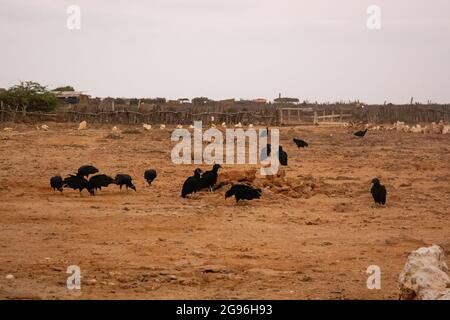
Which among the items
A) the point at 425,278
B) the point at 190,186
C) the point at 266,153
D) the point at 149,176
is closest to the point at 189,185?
the point at 190,186

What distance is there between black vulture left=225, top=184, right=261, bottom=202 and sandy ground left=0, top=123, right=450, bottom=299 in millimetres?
218

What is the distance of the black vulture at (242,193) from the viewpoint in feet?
41.8

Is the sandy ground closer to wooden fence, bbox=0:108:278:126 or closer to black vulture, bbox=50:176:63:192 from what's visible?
black vulture, bbox=50:176:63:192

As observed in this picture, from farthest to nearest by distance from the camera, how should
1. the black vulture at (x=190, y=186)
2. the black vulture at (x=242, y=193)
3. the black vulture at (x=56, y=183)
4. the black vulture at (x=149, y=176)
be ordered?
1. the black vulture at (x=149, y=176)
2. the black vulture at (x=56, y=183)
3. the black vulture at (x=190, y=186)
4. the black vulture at (x=242, y=193)

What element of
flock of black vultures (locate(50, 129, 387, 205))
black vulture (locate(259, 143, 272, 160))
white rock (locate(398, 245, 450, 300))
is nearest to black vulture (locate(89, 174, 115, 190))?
flock of black vultures (locate(50, 129, 387, 205))

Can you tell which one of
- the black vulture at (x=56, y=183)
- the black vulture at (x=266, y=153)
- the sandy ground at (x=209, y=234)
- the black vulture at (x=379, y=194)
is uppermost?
the black vulture at (x=266, y=153)

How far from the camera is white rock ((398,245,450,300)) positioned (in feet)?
18.5

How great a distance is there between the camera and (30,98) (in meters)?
35.0

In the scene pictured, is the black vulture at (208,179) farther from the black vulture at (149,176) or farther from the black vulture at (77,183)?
the black vulture at (77,183)

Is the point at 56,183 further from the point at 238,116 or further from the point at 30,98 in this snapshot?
the point at 238,116

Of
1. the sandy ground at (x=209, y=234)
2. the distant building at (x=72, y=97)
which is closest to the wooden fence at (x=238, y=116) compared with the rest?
the distant building at (x=72, y=97)

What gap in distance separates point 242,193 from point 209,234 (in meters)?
2.87

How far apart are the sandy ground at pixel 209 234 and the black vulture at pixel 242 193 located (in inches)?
8.6
